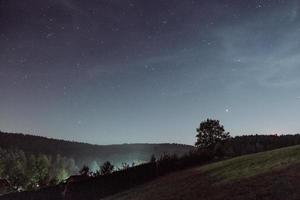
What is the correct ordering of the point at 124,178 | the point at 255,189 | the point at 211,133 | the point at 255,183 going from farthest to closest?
the point at 211,133
the point at 124,178
the point at 255,183
the point at 255,189

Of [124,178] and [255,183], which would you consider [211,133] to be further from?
[255,183]

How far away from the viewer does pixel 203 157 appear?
4356cm

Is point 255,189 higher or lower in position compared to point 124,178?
lower

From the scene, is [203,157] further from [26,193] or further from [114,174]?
[26,193]

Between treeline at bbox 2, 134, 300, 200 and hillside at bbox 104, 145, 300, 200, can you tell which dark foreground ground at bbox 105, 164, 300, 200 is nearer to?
hillside at bbox 104, 145, 300, 200

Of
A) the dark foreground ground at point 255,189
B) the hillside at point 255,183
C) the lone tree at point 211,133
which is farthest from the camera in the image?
the lone tree at point 211,133

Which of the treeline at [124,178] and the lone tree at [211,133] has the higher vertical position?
the lone tree at [211,133]

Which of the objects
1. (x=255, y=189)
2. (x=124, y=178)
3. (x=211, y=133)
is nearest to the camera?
(x=255, y=189)

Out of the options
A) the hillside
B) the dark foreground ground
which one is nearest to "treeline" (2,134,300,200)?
the hillside

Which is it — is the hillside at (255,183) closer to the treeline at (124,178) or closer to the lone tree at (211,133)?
the treeline at (124,178)

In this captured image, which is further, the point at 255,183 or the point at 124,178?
the point at 124,178

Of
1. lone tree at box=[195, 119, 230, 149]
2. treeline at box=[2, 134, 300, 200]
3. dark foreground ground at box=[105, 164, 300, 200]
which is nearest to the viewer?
dark foreground ground at box=[105, 164, 300, 200]

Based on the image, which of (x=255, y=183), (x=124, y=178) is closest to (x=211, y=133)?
(x=124, y=178)

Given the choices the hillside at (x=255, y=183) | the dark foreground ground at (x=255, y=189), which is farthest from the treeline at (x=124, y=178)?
the dark foreground ground at (x=255, y=189)
